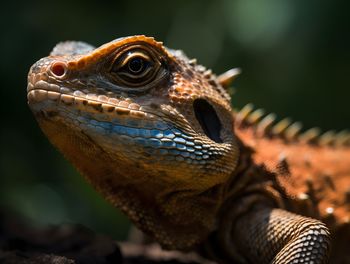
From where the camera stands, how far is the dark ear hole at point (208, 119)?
126 inches

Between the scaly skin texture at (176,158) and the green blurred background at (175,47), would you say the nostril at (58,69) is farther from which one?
the green blurred background at (175,47)

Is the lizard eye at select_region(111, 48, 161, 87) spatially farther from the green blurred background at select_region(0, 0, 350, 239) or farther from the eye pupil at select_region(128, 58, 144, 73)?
the green blurred background at select_region(0, 0, 350, 239)

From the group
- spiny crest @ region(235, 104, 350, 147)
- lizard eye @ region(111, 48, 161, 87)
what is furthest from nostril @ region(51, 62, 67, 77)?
spiny crest @ region(235, 104, 350, 147)

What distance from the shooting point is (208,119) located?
10.7 ft

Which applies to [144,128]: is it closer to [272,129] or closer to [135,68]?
[135,68]

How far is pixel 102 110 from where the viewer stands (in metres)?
2.85

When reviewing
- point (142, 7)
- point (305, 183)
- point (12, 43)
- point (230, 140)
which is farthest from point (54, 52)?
point (142, 7)

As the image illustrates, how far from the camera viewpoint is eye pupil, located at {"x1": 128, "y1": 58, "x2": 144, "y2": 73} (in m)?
3.02

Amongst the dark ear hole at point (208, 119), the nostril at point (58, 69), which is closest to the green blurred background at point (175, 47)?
the dark ear hole at point (208, 119)

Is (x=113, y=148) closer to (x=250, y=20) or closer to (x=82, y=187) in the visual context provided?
(x=82, y=187)

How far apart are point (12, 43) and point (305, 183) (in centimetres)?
453

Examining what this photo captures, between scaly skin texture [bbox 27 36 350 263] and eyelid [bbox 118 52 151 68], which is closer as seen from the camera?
scaly skin texture [bbox 27 36 350 263]

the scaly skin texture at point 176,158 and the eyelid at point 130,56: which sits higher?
the eyelid at point 130,56

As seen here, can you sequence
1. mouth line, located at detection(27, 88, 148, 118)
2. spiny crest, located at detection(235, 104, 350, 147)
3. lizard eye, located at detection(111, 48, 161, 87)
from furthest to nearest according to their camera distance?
spiny crest, located at detection(235, 104, 350, 147), lizard eye, located at detection(111, 48, 161, 87), mouth line, located at detection(27, 88, 148, 118)
